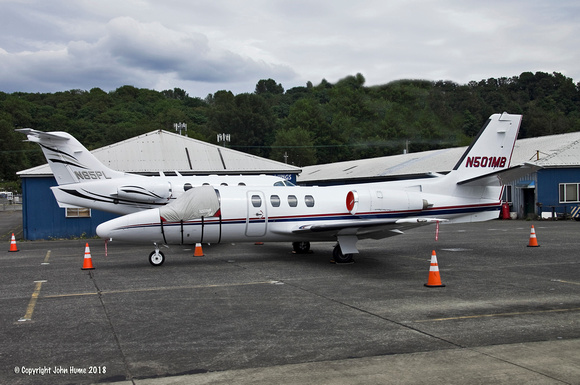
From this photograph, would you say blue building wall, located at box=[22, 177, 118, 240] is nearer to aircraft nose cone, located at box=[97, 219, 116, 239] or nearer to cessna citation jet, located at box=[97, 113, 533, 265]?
aircraft nose cone, located at box=[97, 219, 116, 239]

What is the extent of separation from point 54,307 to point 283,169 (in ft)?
79.3

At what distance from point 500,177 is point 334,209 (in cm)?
557

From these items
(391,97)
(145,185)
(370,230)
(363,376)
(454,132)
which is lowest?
(363,376)

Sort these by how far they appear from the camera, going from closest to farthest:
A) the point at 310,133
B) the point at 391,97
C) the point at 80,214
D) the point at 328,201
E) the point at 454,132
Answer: the point at 328,201 < the point at 80,214 < the point at 454,132 < the point at 391,97 < the point at 310,133

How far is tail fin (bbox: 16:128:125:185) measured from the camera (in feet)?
75.5

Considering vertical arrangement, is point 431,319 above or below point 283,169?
below

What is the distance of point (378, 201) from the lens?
16.7 m

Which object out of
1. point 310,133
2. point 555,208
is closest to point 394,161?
point 555,208

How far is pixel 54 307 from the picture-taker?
10414mm

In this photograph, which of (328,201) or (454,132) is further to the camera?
(454,132)

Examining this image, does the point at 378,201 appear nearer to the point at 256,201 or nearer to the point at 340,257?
the point at 340,257

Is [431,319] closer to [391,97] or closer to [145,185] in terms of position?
[145,185]

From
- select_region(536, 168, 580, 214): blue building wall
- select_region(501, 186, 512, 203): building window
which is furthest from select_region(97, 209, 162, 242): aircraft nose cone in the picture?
select_region(501, 186, 512, 203): building window

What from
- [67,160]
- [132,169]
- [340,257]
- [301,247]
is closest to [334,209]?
[340,257]
